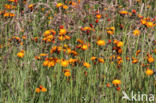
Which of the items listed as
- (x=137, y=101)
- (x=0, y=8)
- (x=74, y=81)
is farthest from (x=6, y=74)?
(x=0, y=8)

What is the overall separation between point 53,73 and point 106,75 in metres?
0.37

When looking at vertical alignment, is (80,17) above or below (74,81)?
above

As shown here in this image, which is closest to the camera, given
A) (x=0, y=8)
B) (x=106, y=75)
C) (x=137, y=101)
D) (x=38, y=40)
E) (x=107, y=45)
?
(x=137, y=101)

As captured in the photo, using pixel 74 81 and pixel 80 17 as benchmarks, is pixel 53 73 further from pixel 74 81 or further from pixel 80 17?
pixel 80 17

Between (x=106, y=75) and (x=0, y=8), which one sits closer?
(x=106, y=75)

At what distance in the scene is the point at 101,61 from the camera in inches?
81.9

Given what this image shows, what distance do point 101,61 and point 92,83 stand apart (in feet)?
0.52

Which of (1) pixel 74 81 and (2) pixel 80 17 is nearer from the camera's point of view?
(1) pixel 74 81

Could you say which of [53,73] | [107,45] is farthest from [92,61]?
[53,73]

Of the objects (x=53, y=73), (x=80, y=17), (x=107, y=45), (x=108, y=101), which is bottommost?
(x=108, y=101)

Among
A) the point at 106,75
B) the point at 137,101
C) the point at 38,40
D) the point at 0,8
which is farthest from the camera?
the point at 0,8

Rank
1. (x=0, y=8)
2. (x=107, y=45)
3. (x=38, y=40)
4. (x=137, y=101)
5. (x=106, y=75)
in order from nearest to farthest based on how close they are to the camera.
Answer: (x=137, y=101)
(x=106, y=75)
(x=107, y=45)
(x=38, y=40)
(x=0, y=8)

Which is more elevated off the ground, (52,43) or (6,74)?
(52,43)

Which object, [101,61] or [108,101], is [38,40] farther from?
[108,101]
